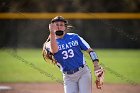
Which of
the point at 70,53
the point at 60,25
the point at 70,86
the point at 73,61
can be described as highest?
the point at 60,25

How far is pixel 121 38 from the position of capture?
60.8ft

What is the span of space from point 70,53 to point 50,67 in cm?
838

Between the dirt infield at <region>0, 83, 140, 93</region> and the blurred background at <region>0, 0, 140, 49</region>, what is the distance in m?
7.54

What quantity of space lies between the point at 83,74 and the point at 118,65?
907 centimetres

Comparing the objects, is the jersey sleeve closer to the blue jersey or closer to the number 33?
the blue jersey

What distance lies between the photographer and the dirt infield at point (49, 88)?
9.24 m

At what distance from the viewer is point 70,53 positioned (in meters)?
5.47

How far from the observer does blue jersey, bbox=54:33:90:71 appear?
18.0ft

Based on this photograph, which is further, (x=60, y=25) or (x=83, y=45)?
(x=83, y=45)

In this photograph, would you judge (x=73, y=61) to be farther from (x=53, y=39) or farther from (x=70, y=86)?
(x=53, y=39)

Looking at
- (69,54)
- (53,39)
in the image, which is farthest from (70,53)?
(53,39)

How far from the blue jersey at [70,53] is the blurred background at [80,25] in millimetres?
12112

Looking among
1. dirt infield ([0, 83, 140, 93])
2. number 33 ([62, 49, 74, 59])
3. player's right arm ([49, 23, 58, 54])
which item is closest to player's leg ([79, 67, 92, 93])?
number 33 ([62, 49, 74, 59])

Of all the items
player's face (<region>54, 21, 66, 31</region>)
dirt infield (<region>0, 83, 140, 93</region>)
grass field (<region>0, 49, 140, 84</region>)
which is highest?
player's face (<region>54, 21, 66, 31</region>)
